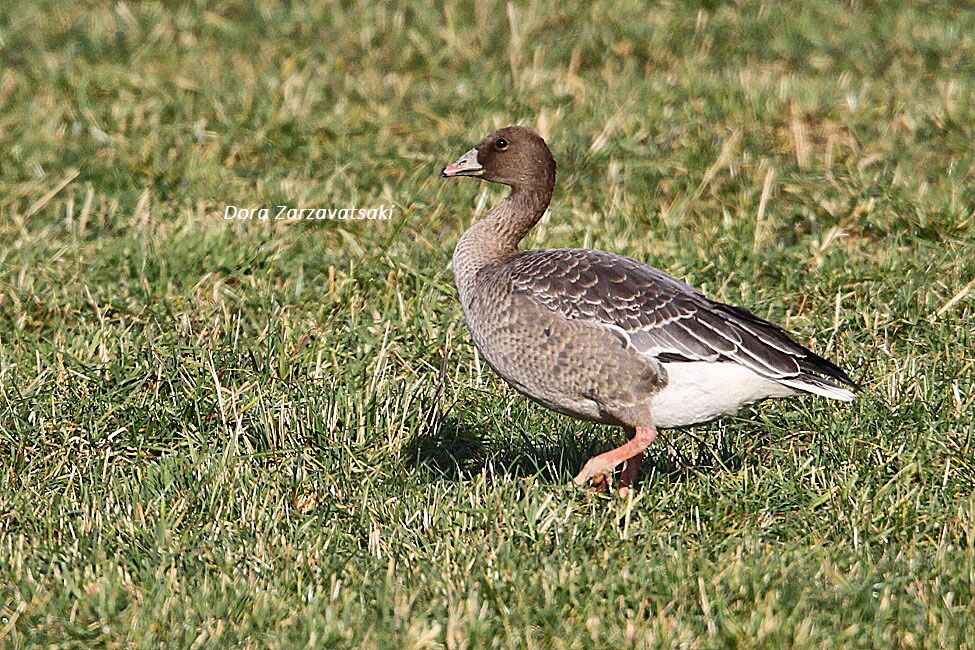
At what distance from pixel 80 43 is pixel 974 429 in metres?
7.04

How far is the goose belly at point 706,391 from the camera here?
16.5ft

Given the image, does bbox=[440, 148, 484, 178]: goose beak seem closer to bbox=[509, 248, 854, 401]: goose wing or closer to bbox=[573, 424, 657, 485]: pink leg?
bbox=[509, 248, 854, 401]: goose wing

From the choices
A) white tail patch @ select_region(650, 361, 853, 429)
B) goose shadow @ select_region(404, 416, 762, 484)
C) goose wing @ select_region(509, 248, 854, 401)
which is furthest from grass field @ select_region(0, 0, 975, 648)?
goose wing @ select_region(509, 248, 854, 401)

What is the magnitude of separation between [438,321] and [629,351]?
71.1 inches

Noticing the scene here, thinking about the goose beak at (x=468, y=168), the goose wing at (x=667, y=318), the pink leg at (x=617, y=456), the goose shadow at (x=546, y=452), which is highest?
the goose beak at (x=468, y=168)

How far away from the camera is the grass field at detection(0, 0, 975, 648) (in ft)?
14.1

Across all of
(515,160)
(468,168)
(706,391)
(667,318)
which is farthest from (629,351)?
(468,168)

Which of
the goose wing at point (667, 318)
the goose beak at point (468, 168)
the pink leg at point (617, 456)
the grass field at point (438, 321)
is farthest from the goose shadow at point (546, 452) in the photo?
the goose beak at point (468, 168)

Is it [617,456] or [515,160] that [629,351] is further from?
[515,160]

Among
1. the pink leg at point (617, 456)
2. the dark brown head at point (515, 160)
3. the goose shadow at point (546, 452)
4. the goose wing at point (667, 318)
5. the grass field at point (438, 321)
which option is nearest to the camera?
the grass field at point (438, 321)

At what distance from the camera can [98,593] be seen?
4.23 metres

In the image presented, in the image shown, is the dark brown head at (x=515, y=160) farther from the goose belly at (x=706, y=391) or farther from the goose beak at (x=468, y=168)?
the goose belly at (x=706, y=391)

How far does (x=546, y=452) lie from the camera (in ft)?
18.6

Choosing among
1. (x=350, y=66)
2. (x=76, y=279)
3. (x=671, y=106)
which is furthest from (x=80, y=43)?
(x=671, y=106)
